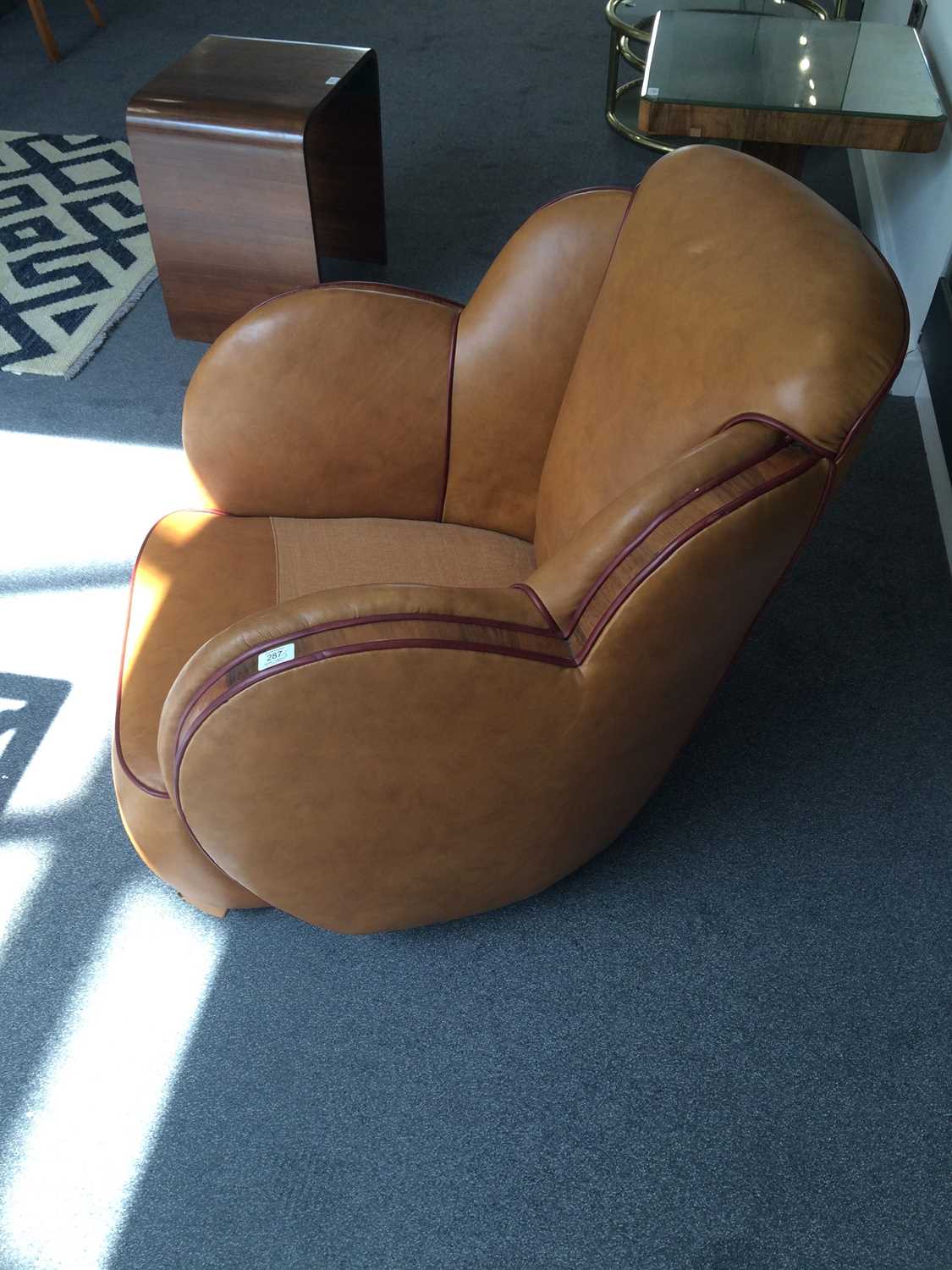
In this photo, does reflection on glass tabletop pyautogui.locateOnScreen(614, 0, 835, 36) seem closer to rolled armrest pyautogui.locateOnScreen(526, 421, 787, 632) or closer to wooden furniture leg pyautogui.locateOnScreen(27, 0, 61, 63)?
wooden furniture leg pyautogui.locateOnScreen(27, 0, 61, 63)

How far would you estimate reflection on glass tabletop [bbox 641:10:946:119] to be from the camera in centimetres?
208

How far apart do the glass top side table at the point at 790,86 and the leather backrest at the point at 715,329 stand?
927mm

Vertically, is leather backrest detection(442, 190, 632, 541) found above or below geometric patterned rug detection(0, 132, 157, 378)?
above

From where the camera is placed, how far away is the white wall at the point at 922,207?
7.15 ft

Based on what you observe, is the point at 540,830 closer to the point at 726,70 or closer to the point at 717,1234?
the point at 717,1234

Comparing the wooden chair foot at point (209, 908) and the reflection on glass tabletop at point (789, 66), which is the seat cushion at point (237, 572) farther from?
the reflection on glass tabletop at point (789, 66)

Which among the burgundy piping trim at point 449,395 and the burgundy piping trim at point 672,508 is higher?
the burgundy piping trim at point 672,508

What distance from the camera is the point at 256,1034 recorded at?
132 cm

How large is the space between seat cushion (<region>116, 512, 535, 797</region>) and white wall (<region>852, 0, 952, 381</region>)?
1.24m

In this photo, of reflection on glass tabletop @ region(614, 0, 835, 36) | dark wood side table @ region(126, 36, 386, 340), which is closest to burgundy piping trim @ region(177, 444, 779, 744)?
dark wood side table @ region(126, 36, 386, 340)

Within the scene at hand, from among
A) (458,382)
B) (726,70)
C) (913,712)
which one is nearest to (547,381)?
(458,382)

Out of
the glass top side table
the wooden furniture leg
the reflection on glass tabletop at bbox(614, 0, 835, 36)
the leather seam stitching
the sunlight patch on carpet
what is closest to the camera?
the sunlight patch on carpet

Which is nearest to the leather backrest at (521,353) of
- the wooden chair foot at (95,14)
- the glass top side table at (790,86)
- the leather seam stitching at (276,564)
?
the leather seam stitching at (276,564)

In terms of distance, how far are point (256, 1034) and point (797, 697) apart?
3.14ft
